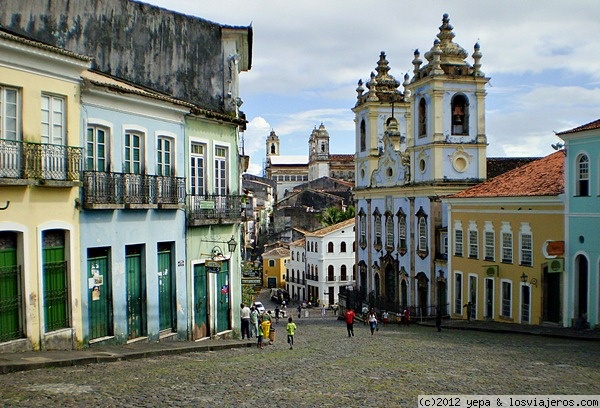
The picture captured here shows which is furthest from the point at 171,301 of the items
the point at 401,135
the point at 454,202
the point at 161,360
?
the point at 401,135

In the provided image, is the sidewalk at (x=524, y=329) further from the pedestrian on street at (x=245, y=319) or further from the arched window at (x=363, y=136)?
the arched window at (x=363, y=136)

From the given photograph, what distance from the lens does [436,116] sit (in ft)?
135

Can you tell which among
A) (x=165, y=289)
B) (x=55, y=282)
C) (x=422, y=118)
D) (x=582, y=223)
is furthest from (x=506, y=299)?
(x=55, y=282)

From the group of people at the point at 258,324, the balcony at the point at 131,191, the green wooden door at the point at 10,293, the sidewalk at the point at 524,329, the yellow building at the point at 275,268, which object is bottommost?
the yellow building at the point at 275,268

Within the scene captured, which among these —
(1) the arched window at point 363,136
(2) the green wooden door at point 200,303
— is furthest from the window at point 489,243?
(1) the arched window at point 363,136

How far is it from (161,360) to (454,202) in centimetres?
2364

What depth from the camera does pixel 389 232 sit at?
154 feet

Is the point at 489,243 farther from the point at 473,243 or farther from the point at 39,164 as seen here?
the point at 39,164

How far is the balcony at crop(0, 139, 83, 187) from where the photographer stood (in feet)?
44.5

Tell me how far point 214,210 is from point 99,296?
16.6 feet

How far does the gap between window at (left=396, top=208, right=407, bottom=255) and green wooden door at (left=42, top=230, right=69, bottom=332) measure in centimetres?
3102

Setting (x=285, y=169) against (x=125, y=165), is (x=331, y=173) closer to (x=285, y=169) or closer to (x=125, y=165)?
(x=285, y=169)

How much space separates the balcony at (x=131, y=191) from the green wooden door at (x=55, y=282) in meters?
1.04

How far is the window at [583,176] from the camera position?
25812 mm
